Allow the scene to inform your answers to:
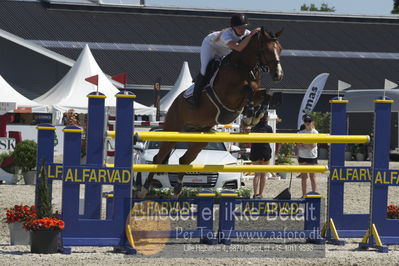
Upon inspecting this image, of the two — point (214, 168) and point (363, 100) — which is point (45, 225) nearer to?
point (214, 168)

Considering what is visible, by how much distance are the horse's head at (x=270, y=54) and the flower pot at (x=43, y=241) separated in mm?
2401

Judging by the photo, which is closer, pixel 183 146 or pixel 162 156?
pixel 162 156

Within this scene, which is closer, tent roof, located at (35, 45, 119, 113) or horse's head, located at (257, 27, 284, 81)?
horse's head, located at (257, 27, 284, 81)

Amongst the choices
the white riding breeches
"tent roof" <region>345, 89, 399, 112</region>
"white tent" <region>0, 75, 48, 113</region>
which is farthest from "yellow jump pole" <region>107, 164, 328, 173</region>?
"tent roof" <region>345, 89, 399, 112</region>

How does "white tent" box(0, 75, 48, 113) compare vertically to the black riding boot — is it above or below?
above

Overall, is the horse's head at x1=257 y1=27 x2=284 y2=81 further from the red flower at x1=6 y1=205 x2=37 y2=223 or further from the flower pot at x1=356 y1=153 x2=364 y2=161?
the flower pot at x1=356 y1=153 x2=364 y2=161

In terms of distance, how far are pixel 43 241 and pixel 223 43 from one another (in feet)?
8.23

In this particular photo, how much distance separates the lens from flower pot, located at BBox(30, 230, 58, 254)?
7082 millimetres

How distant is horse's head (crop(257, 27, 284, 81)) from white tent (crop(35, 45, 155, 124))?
12.4 metres

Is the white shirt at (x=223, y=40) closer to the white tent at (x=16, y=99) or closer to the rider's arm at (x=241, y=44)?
the rider's arm at (x=241, y=44)

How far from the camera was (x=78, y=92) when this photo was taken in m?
20.5

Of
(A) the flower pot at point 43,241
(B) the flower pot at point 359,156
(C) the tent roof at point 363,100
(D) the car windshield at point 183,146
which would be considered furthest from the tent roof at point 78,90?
(A) the flower pot at point 43,241

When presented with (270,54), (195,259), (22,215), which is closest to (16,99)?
(22,215)

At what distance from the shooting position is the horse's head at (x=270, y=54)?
735 centimetres
